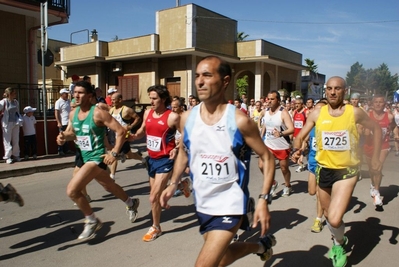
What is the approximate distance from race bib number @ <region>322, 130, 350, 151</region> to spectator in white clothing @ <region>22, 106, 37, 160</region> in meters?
8.65

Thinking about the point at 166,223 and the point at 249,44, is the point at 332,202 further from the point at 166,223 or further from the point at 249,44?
the point at 249,44

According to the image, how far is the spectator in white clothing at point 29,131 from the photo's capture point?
33.2 ft

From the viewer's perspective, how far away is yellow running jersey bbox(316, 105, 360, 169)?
4.02 m

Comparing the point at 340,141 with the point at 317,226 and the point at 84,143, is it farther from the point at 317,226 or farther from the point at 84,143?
the point at 84,143

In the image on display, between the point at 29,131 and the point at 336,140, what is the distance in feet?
28.9

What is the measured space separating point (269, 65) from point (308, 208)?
19.9 m

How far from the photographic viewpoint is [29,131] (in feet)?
33.5

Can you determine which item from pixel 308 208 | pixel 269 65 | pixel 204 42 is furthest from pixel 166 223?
pixel 269 65

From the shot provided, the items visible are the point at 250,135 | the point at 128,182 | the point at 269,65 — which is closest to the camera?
the point at 250,135

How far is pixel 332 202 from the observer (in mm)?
3816

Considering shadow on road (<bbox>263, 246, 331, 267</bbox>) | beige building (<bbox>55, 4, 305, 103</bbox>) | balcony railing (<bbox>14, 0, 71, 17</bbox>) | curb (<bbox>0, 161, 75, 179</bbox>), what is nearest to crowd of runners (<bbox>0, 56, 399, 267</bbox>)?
shadow on road (<bbox>263, 246, 331, 267</bbox>)

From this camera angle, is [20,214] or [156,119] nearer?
[156,119]

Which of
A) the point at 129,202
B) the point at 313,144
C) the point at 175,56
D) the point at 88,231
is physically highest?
the point at 175,56

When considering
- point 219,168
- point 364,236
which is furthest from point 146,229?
point 364,236
